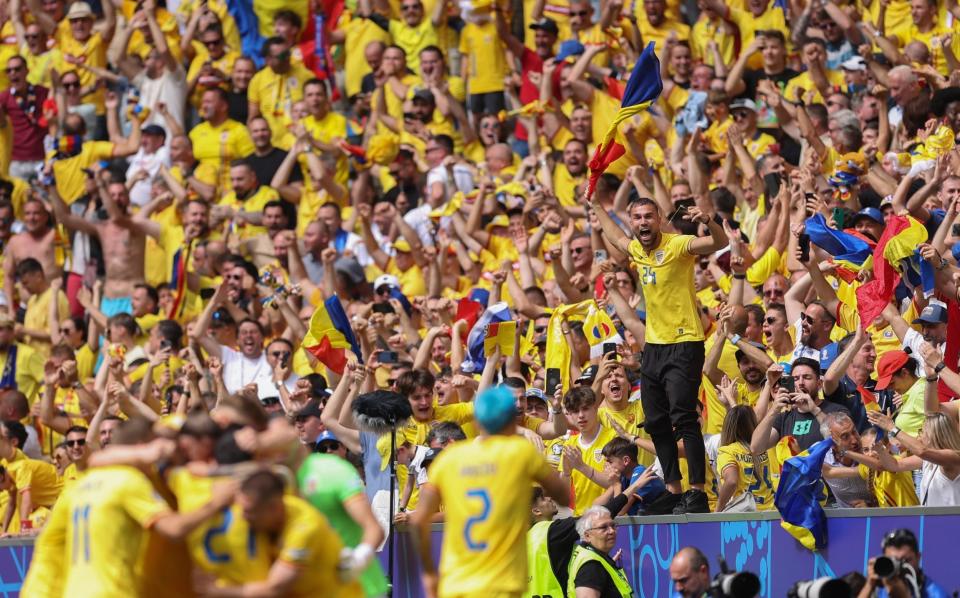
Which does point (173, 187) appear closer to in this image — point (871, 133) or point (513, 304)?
point (513, 304)

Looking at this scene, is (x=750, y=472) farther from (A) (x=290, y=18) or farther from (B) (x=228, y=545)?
(A) (x=290, y=18)

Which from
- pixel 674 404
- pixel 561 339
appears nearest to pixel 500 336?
pixel 561 339

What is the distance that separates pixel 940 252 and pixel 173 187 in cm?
924

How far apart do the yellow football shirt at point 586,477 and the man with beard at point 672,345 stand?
2.20 ft

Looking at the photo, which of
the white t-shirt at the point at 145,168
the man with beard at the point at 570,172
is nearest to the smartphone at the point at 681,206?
the man with beard at the point at 570,172

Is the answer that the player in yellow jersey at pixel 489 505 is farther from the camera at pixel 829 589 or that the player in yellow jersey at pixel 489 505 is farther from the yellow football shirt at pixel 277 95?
the yellow football shirt at pixel 277 95

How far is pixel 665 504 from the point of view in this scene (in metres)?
11.4

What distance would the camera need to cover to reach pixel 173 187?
19.1m

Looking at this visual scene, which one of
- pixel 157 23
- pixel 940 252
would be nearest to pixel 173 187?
pixel 157 23

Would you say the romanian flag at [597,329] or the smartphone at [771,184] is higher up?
the smartphone at [771,184]

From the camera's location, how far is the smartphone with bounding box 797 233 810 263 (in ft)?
42.8

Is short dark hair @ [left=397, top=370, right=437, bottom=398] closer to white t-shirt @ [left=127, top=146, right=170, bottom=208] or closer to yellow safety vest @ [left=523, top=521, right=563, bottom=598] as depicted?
yellow safety vest @ [left=523, top=521, right=563, bottom=598]

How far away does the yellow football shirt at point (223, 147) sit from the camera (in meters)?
19.5

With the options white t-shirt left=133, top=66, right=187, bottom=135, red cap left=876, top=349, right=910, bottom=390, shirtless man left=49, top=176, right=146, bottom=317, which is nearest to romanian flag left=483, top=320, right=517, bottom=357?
red cap left=876, top=349, right=910, bottom=390
